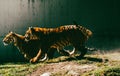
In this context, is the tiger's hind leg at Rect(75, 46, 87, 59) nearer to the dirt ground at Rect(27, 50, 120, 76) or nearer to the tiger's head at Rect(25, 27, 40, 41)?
the dirt ground at Rect(27, 50, 120, 76)

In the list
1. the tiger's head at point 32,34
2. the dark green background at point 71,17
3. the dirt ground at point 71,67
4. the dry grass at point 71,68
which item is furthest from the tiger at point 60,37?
the dark green background at point 71,17

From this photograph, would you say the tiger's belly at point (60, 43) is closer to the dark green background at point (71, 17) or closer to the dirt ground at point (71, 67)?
the dirt ground at point (71, 67)

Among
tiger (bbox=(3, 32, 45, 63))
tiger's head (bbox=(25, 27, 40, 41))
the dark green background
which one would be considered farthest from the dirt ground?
the dark green background

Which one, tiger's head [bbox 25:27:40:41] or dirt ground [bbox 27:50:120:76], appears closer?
dirt ground [bbox 27:50:120:76]

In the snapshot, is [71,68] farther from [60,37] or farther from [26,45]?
[26,45]

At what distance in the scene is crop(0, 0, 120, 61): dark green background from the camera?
1474 cm

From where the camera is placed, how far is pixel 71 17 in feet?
49.0

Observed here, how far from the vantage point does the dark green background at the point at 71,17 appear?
48.4 feet

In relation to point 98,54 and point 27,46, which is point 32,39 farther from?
point 98,54

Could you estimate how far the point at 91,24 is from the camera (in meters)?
14.9

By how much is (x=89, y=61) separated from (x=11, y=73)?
2219 millimetres

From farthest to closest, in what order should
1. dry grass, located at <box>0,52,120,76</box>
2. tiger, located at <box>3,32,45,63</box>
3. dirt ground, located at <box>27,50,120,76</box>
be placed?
tiger, located at <box>3,32,45,63</box> → dirt ground, located at <box>27,50,120,76</box> → dry grass, located at <box>0,52,120,76</box>

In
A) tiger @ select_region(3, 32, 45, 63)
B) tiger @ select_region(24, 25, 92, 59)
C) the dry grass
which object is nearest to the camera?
the dry grass

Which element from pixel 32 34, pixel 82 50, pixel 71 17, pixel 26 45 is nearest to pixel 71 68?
pixel 82 50
